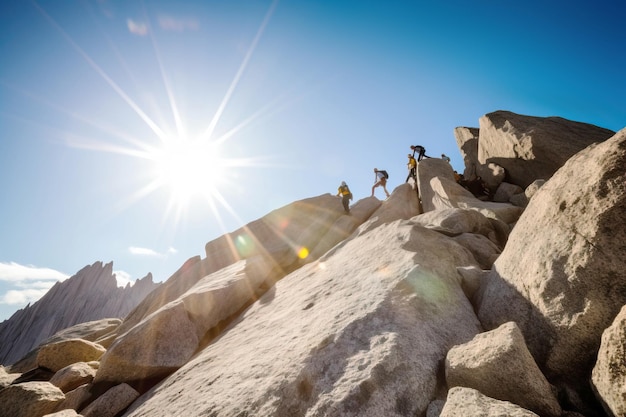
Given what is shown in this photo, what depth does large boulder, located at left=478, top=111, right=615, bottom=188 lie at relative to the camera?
53.8ft

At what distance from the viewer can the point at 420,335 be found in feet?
17.5

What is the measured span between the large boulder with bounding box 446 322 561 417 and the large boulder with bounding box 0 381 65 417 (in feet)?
39.4

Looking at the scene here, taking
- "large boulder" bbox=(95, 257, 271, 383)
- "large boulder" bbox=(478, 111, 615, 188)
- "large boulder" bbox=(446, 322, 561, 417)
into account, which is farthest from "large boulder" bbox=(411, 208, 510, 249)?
"large boulder" bbox=(95, 257, 271, 383)

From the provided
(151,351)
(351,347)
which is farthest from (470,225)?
(151,351)

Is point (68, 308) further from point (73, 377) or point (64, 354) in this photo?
point (73, 377)

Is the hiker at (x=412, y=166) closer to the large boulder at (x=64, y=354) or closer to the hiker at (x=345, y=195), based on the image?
the hiker at (x=345, y=195)

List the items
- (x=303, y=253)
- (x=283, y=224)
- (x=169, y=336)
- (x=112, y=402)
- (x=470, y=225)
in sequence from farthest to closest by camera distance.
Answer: (x=283, y=224) < (x=303, y=253) < (x=470, y=225) < (x=169, y=336) < (x=112, y=402)

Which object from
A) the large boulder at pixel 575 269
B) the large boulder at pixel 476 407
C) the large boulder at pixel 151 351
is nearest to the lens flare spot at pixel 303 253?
the large boulder at pixel 151 351

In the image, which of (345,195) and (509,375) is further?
(345,195)

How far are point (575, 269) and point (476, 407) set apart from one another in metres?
3.23

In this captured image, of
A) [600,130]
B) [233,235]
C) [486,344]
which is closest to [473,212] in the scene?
[486,344]

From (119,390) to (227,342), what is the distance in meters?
3.56

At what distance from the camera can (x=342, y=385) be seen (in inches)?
182

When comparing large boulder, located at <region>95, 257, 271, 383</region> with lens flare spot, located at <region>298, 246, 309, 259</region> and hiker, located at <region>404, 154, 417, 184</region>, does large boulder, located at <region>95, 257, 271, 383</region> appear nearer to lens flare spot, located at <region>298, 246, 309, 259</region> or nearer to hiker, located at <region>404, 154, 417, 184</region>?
lens flare spot, located at <region>298, 246, 309, 259</region>
